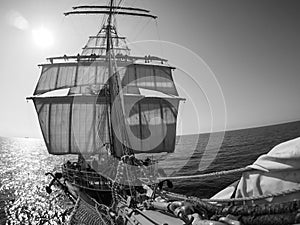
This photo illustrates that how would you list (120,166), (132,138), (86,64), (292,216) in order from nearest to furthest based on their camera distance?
(292,216) → (120,166) → (132,138) → (86,64)

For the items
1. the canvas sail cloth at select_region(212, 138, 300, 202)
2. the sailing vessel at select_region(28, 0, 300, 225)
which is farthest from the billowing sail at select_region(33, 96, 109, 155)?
the canvas sail cloth at select_region(212, 138, 300, 202)

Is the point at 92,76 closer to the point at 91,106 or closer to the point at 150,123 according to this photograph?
the point at 91,106

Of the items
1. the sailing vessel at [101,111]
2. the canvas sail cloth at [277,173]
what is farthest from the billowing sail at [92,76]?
the canvas sail cloth at [277,173]

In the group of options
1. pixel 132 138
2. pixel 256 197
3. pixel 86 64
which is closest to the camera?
pixel 256 197

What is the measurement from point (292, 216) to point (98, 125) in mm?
30924

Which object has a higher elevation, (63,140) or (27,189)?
(63,140)

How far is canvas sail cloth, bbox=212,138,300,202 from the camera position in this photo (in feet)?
9.25

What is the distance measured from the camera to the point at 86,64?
3716 centimetres

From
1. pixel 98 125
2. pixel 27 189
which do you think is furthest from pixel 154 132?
pixel 27 189

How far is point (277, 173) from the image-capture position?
2.99m

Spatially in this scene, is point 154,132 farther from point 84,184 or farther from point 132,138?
point 84,184

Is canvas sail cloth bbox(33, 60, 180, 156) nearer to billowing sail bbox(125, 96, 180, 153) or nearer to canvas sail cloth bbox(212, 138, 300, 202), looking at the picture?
billowing sail bbox(125, 96, 180, 153)

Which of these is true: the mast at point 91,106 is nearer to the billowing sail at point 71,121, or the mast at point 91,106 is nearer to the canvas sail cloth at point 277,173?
the billowing sail at point 71,121

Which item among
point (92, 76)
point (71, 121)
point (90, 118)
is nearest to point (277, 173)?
point (90, 118)
